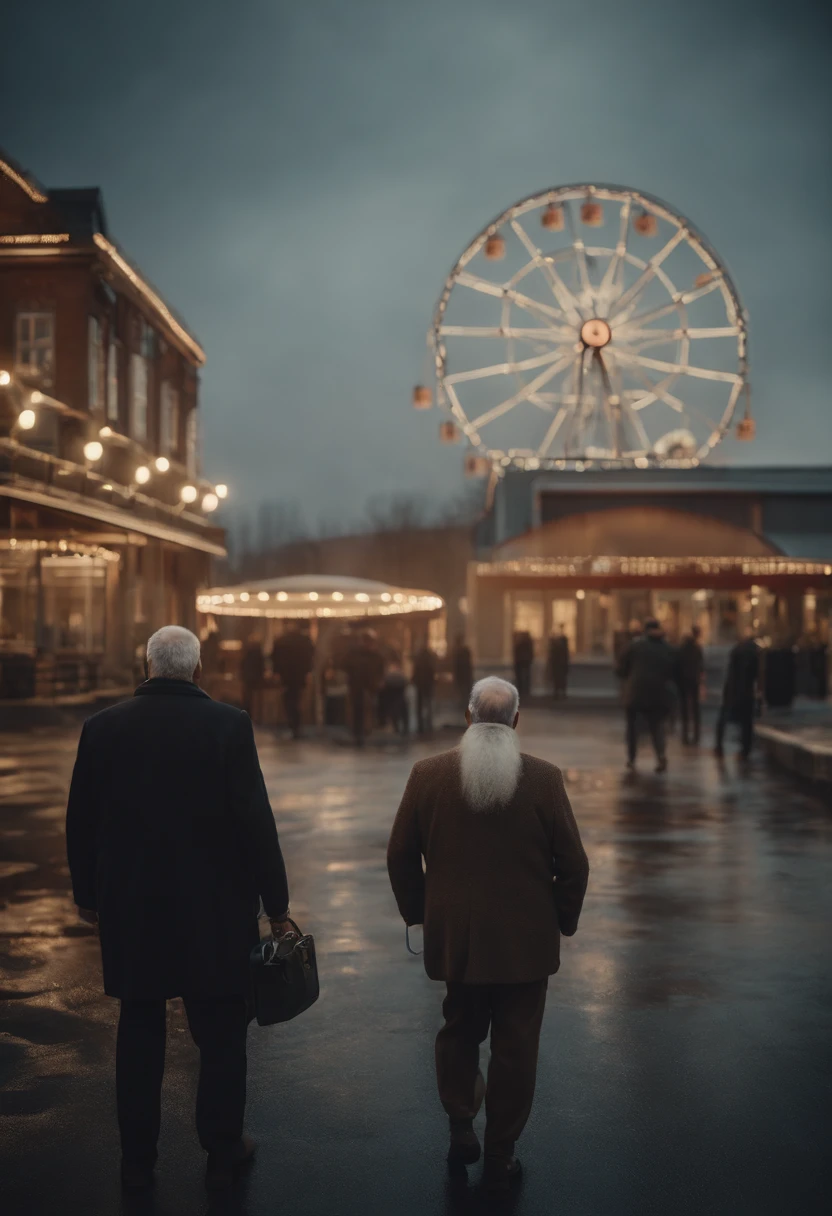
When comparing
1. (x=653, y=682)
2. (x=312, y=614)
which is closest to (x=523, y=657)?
(x=312, y=614)

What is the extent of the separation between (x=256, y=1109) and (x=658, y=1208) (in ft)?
5.11

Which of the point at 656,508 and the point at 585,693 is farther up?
the point at 656,508

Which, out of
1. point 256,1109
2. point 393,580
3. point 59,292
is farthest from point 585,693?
point 393,580

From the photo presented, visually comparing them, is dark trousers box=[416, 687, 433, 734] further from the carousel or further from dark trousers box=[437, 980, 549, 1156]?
dark trousers box=[437, 980, 549, 1156]

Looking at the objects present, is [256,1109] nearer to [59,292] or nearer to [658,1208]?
[658,1208]

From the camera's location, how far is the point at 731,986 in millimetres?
6840

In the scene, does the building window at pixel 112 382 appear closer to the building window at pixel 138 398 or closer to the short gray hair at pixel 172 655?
the building window at pixel 138 398

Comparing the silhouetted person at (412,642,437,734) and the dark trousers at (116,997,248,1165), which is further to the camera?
the silhouetted person at (412,642,437,734)

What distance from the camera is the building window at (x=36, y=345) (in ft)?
98.5

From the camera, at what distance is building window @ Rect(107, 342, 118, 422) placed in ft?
104

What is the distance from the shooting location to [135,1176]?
427 cm

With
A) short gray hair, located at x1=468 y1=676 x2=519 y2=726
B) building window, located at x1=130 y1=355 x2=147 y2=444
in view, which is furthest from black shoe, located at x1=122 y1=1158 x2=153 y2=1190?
building window, located at x1=130 y1=355 x2=147 y2=444

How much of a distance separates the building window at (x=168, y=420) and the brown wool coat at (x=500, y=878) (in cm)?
3247

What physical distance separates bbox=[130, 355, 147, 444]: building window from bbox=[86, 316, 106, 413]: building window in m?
2.36
